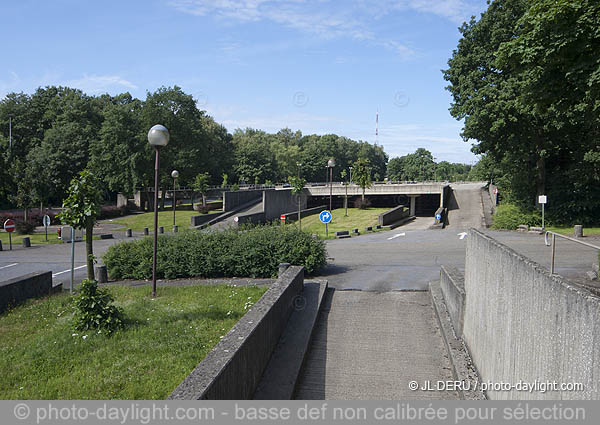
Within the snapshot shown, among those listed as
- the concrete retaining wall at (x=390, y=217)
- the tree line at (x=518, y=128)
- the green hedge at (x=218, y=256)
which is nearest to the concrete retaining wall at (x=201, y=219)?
the concrete retaining wall at (x=390, y=217)

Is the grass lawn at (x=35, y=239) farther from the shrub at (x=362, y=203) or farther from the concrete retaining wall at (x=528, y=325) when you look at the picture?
the shrub at (x=362, y=203)

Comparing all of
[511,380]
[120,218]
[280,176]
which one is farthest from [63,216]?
[280,176]

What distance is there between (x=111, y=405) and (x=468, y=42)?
33043mm

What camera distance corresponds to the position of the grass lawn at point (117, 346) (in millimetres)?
5961

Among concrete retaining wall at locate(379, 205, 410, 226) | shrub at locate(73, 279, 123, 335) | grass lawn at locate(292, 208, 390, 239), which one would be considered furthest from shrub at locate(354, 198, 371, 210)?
shrub at locate(73, 279, 123, 335)

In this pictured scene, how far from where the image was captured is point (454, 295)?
9703 millimetres

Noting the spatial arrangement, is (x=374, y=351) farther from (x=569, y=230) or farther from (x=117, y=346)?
Result: (x=569, y=230)

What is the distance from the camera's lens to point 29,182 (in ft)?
123

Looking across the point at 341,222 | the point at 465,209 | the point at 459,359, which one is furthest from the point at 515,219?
the point at 459,359

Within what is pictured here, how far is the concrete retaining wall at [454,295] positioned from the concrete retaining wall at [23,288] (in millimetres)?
9721

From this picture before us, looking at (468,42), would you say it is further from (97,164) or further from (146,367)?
(97,164)

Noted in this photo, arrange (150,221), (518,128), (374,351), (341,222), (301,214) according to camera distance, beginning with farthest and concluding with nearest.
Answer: (301,214) < (150,221) < (341,222) < (518,128) < (374,351)

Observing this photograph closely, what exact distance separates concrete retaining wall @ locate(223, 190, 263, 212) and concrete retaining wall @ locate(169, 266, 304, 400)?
37712 millimetres

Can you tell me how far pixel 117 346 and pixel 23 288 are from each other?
5.05m
